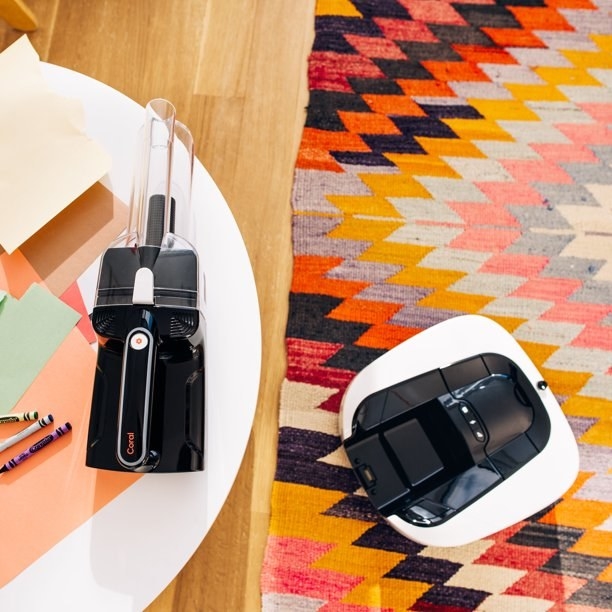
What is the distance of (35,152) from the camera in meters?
0.78

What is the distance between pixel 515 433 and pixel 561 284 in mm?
493

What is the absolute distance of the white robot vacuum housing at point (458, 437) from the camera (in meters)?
0.96

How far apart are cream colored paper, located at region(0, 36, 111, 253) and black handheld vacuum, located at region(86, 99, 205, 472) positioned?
0.12 meters

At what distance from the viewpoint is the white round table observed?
71 centimetres

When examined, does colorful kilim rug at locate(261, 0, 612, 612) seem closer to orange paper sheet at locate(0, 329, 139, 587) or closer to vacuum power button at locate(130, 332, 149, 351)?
orange paper sheet at locate(0, 329, 139, 587)

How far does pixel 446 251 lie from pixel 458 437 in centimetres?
50

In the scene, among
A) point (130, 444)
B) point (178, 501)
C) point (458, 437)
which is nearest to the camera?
point (130, 444)

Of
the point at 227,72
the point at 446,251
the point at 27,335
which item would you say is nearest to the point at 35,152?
the point at 27,335

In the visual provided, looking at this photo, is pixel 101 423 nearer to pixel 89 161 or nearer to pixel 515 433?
pixel 89 161

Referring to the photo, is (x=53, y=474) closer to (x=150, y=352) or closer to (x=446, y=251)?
(x=150, y=352)

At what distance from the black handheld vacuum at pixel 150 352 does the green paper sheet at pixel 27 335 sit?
0.13 metres

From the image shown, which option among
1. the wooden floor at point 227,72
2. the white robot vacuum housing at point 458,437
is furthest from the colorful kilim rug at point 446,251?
the white robot vacuum housing at point 458,437

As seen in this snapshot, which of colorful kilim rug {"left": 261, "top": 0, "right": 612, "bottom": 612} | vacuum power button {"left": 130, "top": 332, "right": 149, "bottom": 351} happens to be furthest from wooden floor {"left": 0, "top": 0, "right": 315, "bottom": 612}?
vacuum power button {"left": 130, "top": 332, "right": 149, "bottom": 351}

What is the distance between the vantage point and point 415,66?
1.38m
